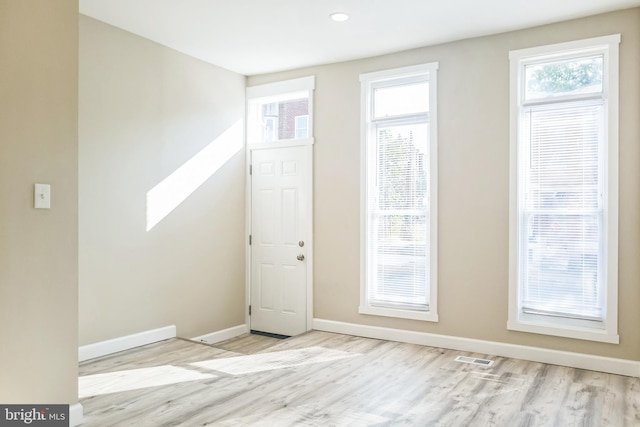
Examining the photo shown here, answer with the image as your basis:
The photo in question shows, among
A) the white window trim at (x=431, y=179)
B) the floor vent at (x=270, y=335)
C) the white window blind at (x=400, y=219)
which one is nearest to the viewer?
the white window trim at (x=431, y=179)

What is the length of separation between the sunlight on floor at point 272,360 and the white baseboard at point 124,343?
0.77 m

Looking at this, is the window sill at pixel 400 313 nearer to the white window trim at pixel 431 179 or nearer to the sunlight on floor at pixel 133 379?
the white window trim at pixel 431 179

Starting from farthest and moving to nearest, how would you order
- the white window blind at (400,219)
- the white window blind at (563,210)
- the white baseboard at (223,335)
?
the white baseboard at (223,335) → the white window blind at (400,219) → the white window blind at (563,210)

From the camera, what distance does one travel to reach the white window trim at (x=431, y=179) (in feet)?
Result: 15.1

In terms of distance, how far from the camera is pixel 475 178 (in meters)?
4.42

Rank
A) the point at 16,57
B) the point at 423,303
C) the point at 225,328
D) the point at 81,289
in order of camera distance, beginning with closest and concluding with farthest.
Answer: the point at 16,57 < the point at 81,289 < the point at 423,303 < the point at 225,328

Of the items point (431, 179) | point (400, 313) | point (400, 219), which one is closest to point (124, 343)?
point (400, 313)

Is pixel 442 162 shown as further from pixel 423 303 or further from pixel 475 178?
pixel 423 303

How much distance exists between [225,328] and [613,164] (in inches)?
161

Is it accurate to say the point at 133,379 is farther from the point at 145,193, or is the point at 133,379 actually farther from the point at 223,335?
the point at 223,335

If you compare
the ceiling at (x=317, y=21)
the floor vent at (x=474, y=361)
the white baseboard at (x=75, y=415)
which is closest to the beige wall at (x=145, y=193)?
the ceiling at (x=317, y=21)

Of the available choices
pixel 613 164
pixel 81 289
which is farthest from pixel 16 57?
pixel 613 164

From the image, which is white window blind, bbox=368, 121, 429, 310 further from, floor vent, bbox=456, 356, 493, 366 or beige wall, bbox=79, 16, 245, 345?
beige wall, bbox=79, 16, 245, 345

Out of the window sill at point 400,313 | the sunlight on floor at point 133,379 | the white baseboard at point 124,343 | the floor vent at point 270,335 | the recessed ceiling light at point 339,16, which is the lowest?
the floor vent at point 270,335
